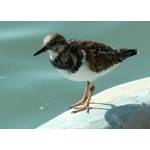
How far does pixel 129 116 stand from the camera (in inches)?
129

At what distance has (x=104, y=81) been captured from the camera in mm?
5094

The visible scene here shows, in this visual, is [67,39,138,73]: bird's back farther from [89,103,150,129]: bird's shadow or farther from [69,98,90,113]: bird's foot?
[89,103,150,129]: bird's shadow

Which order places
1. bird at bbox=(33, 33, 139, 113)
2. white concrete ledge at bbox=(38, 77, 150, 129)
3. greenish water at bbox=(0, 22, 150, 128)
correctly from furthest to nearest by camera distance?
1. greenish water at bbox=(0, 22, 150, 128)
2. bird at bbox=(33, 33, 139, 113)
3. white concrete ledge at bbox=(38, 77, 150, 129)

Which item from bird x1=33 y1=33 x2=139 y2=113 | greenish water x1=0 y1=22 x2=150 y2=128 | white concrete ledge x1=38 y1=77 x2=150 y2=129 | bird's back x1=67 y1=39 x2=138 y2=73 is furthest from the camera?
greenish water x1=0 y1=22 x2=150 y2=128

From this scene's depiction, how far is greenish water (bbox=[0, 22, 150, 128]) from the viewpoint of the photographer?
186 inches

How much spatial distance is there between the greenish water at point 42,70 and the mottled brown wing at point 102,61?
1105 millimetres

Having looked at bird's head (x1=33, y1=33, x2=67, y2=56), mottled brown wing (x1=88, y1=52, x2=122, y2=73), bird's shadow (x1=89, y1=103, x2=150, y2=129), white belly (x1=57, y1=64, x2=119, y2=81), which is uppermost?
bird's head (x1=33, y1=33, x2=67, y2=56)

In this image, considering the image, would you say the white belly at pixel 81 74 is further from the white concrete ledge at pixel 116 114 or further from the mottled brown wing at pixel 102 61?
the white concrete ledge at pixel 116 114

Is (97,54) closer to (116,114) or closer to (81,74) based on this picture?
(81,74)

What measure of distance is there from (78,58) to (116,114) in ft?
1.39

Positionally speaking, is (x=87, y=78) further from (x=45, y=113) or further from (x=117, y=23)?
(x=117, y=23)

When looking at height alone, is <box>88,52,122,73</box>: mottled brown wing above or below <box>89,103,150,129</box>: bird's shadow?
above

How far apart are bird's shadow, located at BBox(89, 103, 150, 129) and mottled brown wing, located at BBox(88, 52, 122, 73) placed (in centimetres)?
31

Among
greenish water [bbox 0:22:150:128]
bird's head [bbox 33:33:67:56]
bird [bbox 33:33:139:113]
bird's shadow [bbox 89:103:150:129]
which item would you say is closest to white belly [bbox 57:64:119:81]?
bird [bbox 33:33:139:113]
